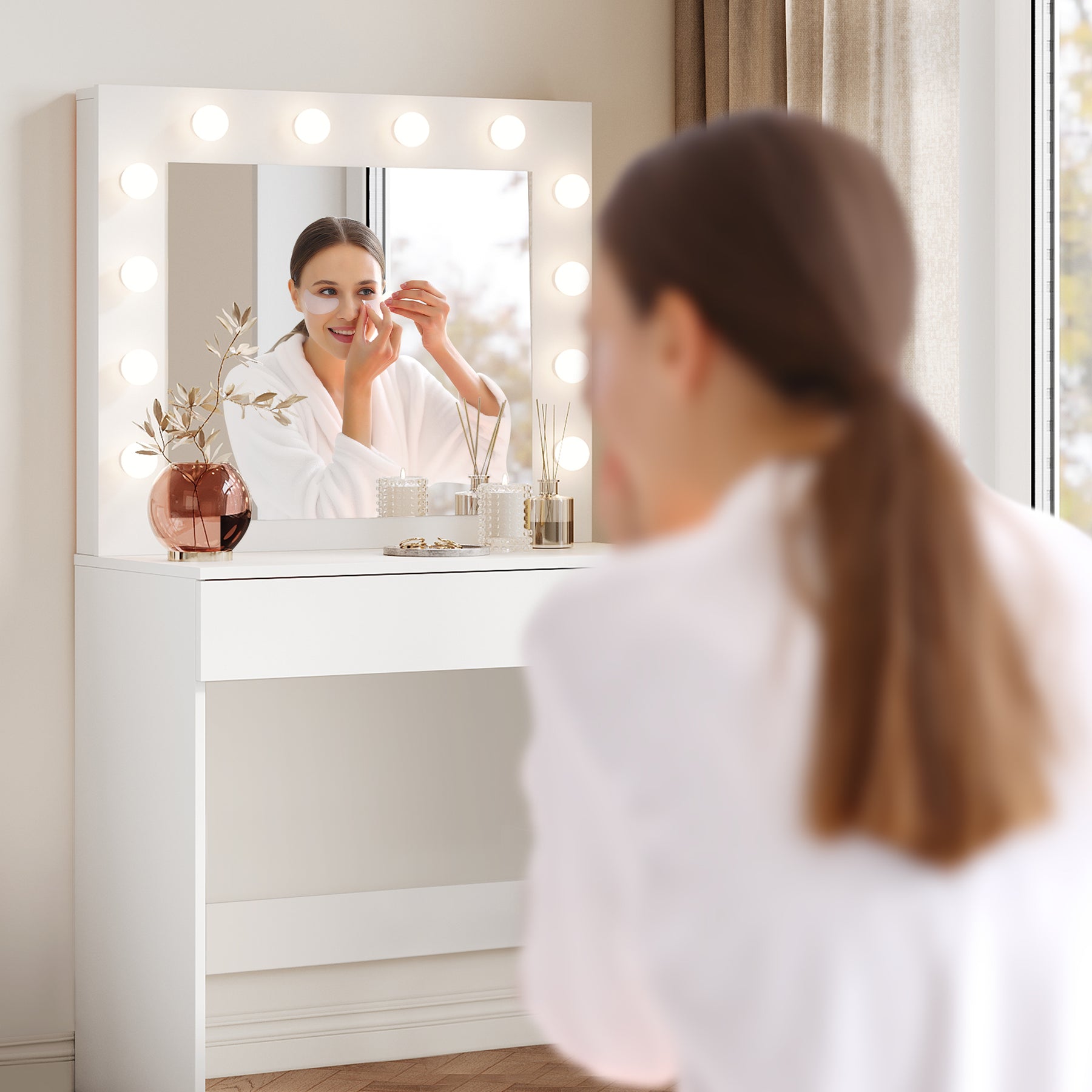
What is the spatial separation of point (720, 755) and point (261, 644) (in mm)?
1555

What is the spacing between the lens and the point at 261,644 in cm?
200

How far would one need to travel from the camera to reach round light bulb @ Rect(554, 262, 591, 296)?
2.61 meters

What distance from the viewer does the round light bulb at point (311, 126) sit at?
2430 mm

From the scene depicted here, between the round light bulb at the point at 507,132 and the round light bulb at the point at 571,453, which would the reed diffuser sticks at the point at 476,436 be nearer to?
the round light bulb at the point at 571,453

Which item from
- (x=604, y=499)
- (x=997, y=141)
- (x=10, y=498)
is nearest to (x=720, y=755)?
(x=604, y=499)

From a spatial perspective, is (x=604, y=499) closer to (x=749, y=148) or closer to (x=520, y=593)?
(x=749, y=148)

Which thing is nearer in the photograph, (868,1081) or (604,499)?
(868,1081)

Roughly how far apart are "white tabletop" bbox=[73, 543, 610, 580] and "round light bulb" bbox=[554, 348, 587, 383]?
16.1 inches

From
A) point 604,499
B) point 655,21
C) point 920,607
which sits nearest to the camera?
point 920,607

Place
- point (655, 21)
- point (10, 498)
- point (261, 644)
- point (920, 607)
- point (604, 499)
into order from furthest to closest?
point (655, 21) → point (10, 498) → point (261, 644) → point (604, 499) → point (920, 607)

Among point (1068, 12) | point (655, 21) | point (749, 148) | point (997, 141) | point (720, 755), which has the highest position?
point (655, 21)

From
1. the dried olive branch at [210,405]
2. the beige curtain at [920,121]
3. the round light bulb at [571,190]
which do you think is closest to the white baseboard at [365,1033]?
the dried olive branch at [210,405]

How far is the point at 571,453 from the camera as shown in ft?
8.69

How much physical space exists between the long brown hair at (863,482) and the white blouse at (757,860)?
0.05ft
